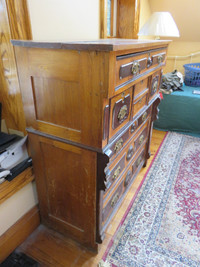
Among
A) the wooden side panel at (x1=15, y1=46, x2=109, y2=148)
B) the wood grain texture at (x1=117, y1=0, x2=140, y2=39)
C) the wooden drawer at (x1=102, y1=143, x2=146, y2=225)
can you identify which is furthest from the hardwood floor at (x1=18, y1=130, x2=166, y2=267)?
the wood grain texture at (x1=117, y1=0, x2=140, y2=39)

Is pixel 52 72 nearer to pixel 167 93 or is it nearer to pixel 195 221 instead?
pixel 195 221

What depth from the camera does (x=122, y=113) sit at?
1000 mm

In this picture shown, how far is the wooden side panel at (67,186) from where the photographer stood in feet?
3.15

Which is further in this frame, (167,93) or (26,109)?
(167,93)

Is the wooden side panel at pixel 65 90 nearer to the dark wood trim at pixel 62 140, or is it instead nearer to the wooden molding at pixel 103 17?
the dark wood trim at pixel 62 140

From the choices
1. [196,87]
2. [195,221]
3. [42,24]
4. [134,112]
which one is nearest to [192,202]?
[195,221]

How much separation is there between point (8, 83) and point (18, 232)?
867 mm

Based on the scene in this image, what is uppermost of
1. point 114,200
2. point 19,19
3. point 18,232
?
point 19,19

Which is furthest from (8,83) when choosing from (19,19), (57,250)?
(57,250)

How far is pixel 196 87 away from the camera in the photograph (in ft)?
9.49

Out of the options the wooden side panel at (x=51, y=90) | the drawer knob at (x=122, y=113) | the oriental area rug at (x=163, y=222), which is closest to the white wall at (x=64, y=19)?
the wooden side panel at (x=51, y=90)

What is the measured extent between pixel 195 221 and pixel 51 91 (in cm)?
134

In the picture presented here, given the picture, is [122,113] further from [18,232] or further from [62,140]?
[18,232]

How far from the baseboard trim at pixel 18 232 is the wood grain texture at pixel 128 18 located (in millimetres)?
2071
